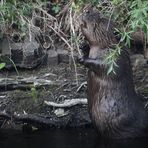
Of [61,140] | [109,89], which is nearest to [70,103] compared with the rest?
[61,140]

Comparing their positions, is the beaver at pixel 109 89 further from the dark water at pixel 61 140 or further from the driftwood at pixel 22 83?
the driftwood at pixel 22 83

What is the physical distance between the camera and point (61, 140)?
16.9ft

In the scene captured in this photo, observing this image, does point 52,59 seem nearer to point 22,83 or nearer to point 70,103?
point 22,83

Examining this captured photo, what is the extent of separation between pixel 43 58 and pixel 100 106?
1.50 metres

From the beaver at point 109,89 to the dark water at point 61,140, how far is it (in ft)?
0.25

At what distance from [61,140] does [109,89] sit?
650 mm

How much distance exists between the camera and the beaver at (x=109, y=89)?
4.90 metres

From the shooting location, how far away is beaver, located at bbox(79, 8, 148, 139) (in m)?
4.90

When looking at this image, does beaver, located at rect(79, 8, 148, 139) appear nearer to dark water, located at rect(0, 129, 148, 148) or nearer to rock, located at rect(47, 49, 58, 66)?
dark water, located at rect(0, 129, 148, 148)

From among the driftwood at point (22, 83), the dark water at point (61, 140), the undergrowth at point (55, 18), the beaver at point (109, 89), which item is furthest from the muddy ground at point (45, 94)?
the beaver at point (109, 89)

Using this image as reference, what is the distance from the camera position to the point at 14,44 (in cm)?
638

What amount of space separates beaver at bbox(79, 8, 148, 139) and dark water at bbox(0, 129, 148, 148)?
0.08 metres

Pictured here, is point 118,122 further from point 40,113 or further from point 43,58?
point 43,58

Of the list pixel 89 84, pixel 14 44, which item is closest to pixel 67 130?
pixel 89 84
